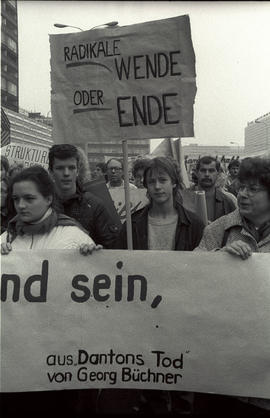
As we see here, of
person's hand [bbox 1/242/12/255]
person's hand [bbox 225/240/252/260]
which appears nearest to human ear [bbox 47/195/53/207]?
person's hand [bbox 1/242/12/255]

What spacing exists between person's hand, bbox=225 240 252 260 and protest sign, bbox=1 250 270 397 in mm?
35

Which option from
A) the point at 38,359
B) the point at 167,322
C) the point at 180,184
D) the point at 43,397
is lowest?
the point at 43,397

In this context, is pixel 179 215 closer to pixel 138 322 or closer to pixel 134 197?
pixel 138 322

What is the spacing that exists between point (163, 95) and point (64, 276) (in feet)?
3.83

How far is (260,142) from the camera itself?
30.0m

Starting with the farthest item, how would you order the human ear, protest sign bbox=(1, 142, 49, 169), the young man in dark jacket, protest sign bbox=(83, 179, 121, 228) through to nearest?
protest sign bbox=(1, 142, 49, 169) → protest sign bbox=(83, 179, 121, 228) → the young man in dark jacket → the human ear

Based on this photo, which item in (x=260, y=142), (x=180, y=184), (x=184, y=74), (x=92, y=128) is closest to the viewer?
(x=184, y=74)

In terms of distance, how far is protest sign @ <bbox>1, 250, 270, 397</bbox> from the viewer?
275 cm

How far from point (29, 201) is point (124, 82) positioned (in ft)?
2.95

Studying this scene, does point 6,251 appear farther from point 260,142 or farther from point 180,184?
point 260,142

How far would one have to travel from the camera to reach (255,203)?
114 inches

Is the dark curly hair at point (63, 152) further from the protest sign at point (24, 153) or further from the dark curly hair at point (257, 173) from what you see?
the protest sign at point (24, 153)

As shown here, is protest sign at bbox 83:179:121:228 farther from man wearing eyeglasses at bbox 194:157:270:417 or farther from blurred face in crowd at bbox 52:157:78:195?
man wearing eyeglasses at bbox 194:157:270:417

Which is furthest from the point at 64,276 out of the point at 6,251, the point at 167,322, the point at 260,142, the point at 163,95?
the point at 260,142
